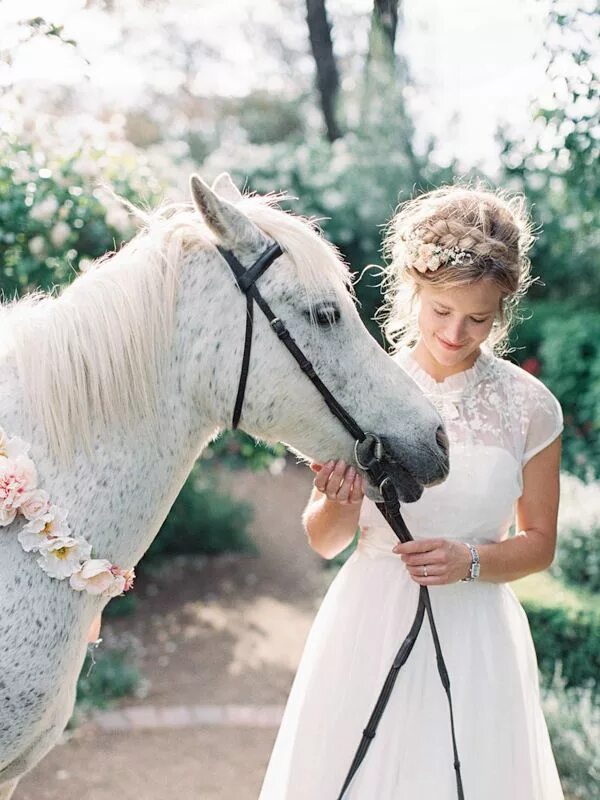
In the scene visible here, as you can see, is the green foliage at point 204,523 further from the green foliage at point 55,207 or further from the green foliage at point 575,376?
the green foliage at point 55,207

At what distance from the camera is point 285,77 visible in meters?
16.5

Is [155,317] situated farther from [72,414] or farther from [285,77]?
[285,77]

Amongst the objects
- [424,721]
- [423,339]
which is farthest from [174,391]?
[424,721]

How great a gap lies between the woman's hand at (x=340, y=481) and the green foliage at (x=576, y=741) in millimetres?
2523

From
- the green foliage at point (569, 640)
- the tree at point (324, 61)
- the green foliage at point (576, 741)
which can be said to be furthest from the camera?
the tree at point (324, 61)

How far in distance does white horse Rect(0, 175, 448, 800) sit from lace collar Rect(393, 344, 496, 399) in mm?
371

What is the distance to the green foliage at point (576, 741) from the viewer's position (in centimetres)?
362

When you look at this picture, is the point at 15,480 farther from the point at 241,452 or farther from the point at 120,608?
the point at 241,452

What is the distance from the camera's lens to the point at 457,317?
2029 millimetres

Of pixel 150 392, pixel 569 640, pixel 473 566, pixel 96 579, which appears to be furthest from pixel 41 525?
pixel 569 640

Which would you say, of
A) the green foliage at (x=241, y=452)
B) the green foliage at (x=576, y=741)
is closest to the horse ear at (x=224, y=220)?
the green foliage at (x=576, y=741)

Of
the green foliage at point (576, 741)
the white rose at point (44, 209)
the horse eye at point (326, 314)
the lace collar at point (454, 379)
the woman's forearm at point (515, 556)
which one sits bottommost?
the green foliage at point (576, 741)

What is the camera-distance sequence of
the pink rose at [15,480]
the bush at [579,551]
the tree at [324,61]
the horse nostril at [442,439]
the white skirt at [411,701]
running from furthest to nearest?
1. the tree at [324,61]
2. the bush at [579,551]
3. the white skirt at [411,701]
4. the horse nostril at [442,439]
5. the pink rose at [15,480]

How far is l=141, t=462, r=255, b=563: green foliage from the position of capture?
7160 mm
